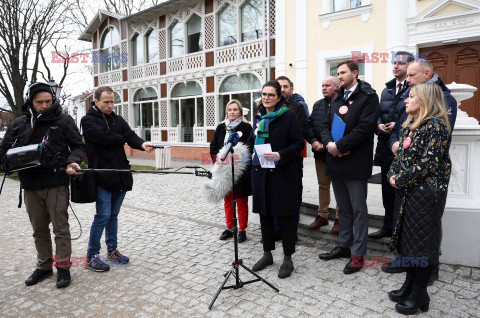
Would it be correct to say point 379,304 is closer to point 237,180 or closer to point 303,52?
point 237,180

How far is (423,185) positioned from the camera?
2.99 metres

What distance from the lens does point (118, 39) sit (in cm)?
2091

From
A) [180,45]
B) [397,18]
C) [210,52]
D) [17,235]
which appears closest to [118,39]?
[180,45]

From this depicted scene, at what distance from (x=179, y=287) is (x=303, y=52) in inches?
398

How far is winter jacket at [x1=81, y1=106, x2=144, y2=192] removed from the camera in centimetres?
387

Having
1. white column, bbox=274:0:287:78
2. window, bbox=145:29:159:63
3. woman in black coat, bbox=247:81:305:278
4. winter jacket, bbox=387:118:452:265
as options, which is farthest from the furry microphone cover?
window, bbox=145:29:159:63

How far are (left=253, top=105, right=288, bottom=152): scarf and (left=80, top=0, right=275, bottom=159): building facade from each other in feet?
33.4

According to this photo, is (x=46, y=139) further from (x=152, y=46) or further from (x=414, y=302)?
(x=152, y=46)

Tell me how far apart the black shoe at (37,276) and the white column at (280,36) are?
412 inches

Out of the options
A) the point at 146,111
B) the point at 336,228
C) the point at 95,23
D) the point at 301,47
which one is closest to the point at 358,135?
the point at 336,228

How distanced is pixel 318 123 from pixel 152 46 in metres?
16.8

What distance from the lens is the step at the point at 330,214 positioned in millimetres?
4742

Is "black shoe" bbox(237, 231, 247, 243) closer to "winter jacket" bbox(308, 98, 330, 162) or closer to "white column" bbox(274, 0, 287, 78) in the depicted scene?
"winter jacket" bbox(308, 98, 330, 162)

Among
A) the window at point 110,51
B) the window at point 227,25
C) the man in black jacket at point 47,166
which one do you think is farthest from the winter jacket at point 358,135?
the window at point 110,51
